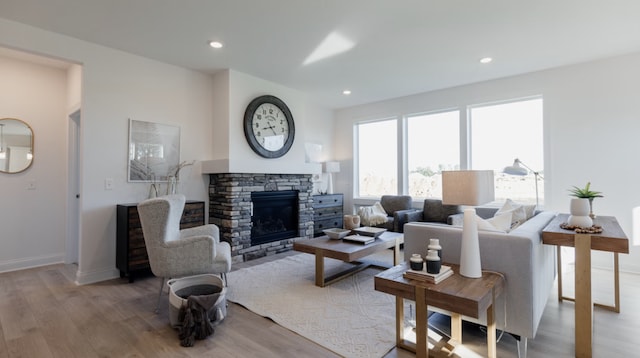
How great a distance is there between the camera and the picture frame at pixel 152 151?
12.6ft

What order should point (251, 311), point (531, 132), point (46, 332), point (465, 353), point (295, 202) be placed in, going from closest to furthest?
point (465, 353) < point (46, 332) < point (251, 311) < point (531, 132) < point (295, 202)

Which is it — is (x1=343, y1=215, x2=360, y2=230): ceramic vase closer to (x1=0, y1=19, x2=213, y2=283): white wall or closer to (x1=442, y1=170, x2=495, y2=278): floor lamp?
(x1=442, y1=170, x2=495, y2=278): floor lamp

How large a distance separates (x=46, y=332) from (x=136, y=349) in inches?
34.6

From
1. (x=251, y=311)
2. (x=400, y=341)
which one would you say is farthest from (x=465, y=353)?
(x=251, y=311)

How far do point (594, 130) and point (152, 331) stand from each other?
18.3 feet

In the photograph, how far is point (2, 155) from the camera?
390 cm

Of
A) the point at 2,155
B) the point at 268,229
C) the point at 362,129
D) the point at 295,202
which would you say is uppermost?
the point at 362,129

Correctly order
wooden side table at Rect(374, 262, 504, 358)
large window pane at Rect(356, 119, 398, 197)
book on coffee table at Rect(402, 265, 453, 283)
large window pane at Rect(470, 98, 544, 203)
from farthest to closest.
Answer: large window pane at Rect(356, 119, 398, 197)
large window pane at Rect(470, 98, 544, 203)
book on coffee table at Rect(402, 265, 453, 283)
wooden side table at Rect(374, 262, 504, 358)

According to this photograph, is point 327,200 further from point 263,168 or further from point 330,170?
point 263,168

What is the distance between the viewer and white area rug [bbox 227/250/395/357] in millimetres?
2213

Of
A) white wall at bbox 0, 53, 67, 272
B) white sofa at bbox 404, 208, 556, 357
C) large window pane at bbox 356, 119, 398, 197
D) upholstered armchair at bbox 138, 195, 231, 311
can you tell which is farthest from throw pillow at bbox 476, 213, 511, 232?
white wall at bbox 0, 53, 67, 272

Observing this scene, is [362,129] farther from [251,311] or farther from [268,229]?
[251,311]

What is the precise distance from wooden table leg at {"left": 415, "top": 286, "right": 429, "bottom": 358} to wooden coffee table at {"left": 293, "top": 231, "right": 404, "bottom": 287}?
1250 mm

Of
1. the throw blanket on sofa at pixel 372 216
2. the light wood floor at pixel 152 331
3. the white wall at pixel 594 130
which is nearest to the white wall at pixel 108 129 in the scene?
the light wood floor at pixel 152 331
